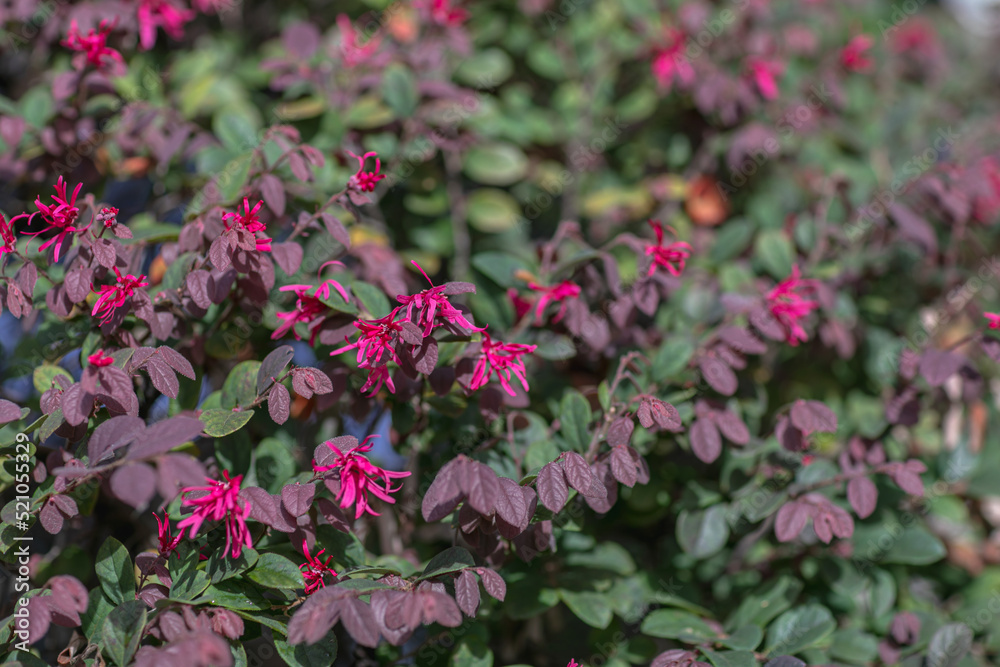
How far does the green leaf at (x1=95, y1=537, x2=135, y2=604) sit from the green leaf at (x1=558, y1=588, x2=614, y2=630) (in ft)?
2.30

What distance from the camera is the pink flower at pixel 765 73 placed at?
1.94 m

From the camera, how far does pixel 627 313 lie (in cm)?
144

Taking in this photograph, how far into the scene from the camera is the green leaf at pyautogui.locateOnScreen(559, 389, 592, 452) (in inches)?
51.3

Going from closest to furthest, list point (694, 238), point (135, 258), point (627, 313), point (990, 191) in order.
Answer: point (135, 258) → point (627, 313) → point (990, 191) → point (694, 238)

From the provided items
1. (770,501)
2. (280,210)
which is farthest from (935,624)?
(280,210)

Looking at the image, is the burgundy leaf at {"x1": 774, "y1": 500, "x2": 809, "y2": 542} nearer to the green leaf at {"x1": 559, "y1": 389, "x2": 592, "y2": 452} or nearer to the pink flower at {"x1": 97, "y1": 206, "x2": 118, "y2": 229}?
the green leaf at {"x1": 559, "y1": 389, "x2": 592, "y2": 452}

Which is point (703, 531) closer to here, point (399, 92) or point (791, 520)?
point (791, 520)

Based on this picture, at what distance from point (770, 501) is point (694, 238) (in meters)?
0.83

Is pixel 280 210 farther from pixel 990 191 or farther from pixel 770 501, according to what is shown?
→ pixel 990 191

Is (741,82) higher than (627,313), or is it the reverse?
(741,82)

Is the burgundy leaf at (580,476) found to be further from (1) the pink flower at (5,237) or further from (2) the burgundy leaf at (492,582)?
(1) the pink flower at (5,237)

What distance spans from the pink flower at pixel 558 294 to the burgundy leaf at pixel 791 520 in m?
0.51

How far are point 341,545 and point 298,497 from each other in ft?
0.63

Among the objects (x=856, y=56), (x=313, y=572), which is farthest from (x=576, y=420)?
(x=856, y=56)
